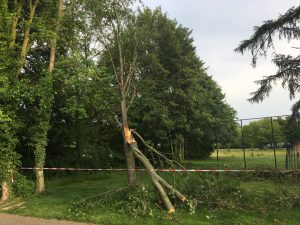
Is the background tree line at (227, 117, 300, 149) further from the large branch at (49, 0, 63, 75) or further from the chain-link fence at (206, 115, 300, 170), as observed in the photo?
the large branch at (49, 0, 63, 75)

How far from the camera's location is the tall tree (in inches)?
428

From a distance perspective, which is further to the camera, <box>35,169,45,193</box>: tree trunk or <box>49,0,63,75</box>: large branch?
<box>49,0,63,75</box>: large branch

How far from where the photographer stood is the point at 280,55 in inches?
440

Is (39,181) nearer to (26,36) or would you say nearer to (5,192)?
(5,192)

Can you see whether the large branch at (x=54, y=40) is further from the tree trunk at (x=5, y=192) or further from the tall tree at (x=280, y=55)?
the tall tree at (x=280, y=55)

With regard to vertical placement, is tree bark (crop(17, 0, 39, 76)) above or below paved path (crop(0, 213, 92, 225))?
above

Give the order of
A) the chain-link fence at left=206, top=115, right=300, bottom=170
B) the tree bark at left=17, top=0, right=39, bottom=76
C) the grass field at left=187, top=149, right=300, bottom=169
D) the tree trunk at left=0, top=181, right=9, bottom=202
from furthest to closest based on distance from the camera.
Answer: the grass field at left=187, top=149, right=300, bottom=169 < the chain-link fence at left=206, top=115, right=300, bottom=170 < the tree bark at left=17, top=0, right=39, bottom=76 < the tree trunk at left=0, top=181, right=9, bottom=202

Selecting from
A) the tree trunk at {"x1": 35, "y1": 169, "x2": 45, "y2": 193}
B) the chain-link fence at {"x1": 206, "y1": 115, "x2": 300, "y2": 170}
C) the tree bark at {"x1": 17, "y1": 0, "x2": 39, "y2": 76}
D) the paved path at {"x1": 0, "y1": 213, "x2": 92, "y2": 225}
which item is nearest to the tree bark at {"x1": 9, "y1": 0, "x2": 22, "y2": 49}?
the tree bark at {"x1": 17, "y1": 0, "x2": 39, "y2": 76}

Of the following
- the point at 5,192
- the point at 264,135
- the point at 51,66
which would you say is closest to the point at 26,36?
the point at 51,66

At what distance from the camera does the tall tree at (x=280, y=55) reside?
10859 mm

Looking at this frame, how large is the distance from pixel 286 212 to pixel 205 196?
2036mm

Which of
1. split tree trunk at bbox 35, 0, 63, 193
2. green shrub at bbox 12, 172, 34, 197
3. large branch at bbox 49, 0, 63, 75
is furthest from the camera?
large branch at bbox 49, 0, 63, 75

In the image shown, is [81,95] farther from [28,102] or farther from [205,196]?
[205,196]

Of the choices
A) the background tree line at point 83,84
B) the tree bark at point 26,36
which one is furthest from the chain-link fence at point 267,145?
the tree bark at point 26,36
